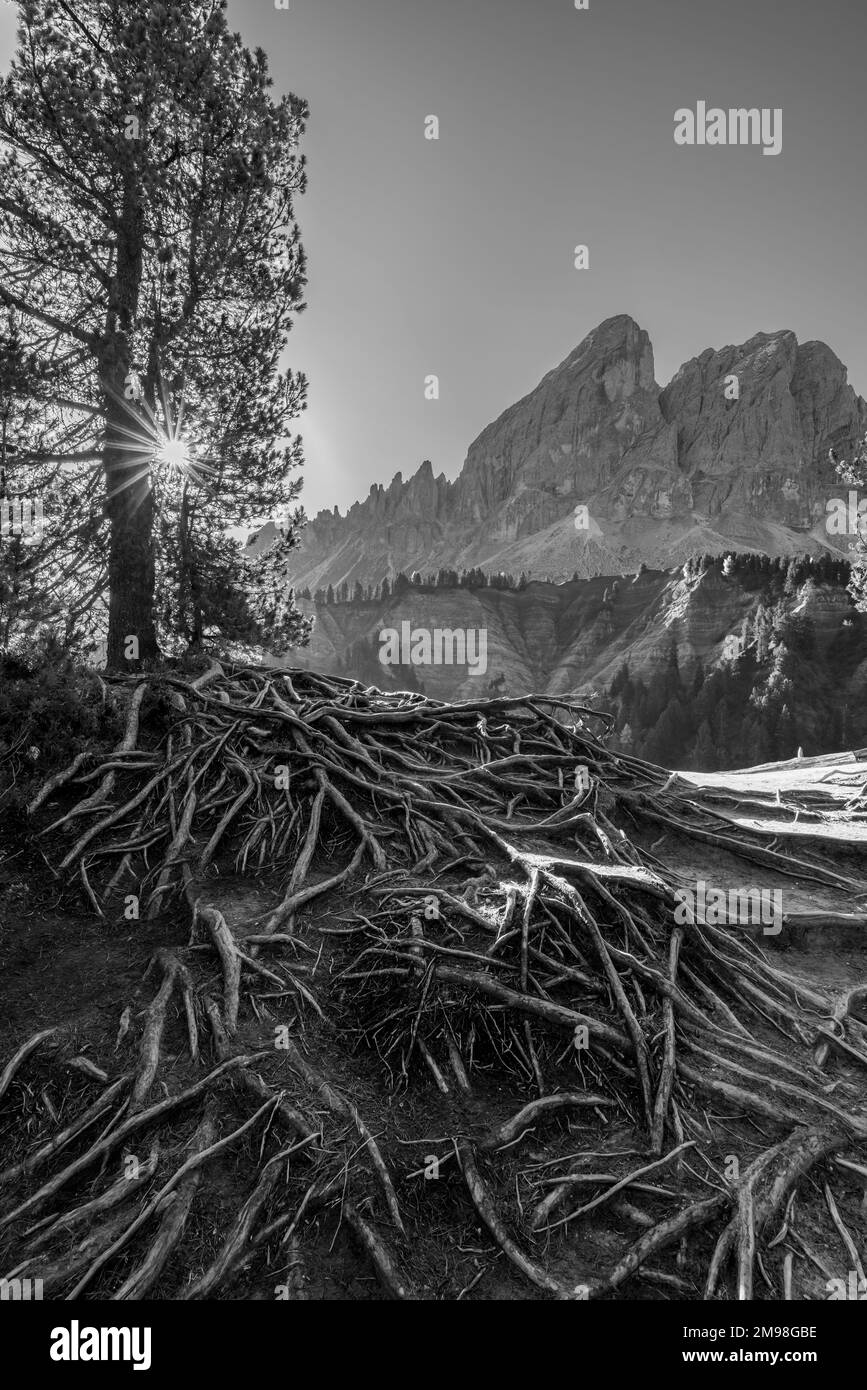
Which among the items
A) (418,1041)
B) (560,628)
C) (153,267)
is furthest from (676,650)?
(418,1041)

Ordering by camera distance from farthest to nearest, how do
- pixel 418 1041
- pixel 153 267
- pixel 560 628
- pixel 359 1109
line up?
pixel 560 628
pixel 153 267
pixel 418 1041
pixel 359 1109

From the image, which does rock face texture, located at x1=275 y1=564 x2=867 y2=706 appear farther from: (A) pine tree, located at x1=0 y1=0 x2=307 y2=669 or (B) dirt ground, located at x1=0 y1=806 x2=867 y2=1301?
(B) dirt ground, located at x1=0 y1=806 x2=867 y2=1301

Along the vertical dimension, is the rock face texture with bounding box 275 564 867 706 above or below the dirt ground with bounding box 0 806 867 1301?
above

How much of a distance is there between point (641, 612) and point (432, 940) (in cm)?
16701

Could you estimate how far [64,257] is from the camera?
10367 mm

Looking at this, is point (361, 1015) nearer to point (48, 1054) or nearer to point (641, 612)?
point (48, 1054)

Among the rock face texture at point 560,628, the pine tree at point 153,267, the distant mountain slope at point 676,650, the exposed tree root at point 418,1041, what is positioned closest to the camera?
the exposed tree root at point 418,1041

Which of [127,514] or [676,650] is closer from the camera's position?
[127,514]

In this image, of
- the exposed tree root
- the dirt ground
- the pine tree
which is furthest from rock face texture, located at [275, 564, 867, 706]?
the dirt ground

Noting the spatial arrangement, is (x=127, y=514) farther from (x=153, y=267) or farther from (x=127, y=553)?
(x=153, y=267)

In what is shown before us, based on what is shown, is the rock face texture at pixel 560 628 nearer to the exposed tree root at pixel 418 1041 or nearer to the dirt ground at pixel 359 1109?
the exposed tree root at pixel 418 1041

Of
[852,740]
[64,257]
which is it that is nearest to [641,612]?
[852,740]

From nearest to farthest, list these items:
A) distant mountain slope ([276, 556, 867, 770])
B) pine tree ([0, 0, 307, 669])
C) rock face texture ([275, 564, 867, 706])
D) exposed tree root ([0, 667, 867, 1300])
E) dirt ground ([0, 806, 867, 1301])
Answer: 1. dirt ground ([0, 806, 867, 1301])
2. exposed tree root ([0, 667, 867, 1300])
3. pine tree ([0, 0, 307, 669])
4. distant mountain slope ([276, 556, 867, 770])
5. rock face texture ([275, 564, 867, 706])

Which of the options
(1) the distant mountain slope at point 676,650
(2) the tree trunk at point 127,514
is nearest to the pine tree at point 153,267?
(2) the tree trunk at point 127,514
